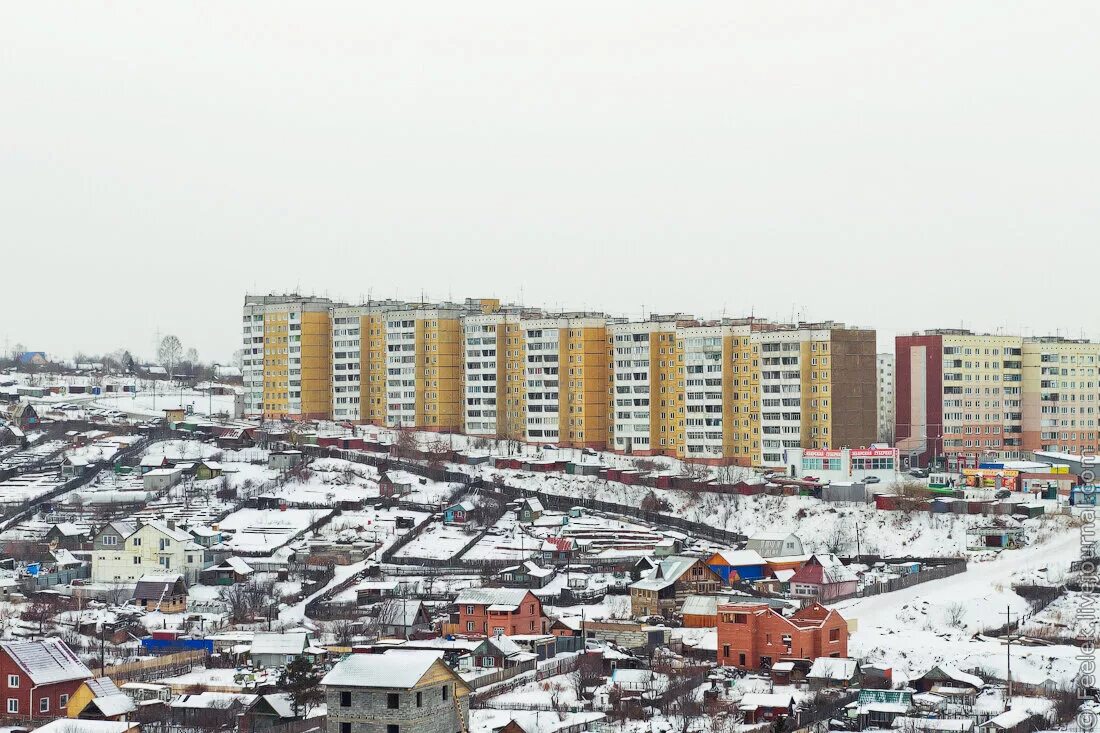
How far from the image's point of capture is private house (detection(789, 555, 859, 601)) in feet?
125

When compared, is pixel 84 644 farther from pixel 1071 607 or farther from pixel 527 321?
pixel 527 321

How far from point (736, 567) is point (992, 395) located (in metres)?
21.7

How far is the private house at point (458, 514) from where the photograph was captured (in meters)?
48.3

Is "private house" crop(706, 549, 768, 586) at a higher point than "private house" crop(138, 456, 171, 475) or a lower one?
lower

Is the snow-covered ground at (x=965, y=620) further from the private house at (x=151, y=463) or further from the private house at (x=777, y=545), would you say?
the private house at (x=151, y=463)

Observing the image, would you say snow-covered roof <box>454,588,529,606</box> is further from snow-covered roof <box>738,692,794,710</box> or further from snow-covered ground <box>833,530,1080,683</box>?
snow-covered roof <box>738,692,794,710</box>

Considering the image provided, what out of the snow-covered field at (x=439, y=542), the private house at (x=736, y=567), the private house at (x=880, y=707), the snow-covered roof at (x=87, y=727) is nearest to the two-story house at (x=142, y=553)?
the snow-covered field at (x=439, y=542)

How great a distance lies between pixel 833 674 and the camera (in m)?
30.1

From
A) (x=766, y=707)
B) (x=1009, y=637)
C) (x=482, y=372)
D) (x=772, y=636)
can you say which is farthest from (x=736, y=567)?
(x=482, y=372)

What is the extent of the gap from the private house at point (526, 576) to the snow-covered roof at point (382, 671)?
15.2m

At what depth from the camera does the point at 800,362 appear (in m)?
53.2

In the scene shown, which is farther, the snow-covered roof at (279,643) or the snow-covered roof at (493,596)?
the snow-covered roof at (493,596)

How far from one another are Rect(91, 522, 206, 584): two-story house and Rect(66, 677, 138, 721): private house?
506 inches

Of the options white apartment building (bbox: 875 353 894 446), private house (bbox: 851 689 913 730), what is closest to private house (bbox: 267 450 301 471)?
white apartment building (bbox: 875 353 894 446)
